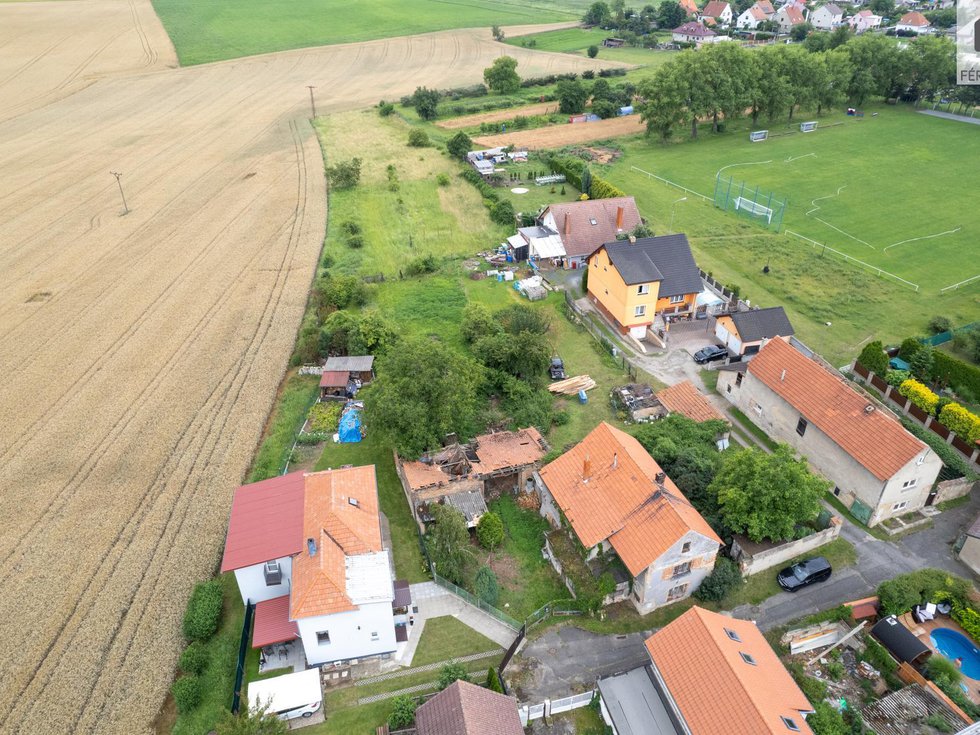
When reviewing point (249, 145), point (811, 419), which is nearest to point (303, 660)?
point (811, 419)

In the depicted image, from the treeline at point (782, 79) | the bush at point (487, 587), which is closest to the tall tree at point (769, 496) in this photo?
the bush at point (487, 587)

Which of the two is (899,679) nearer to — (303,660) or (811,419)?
(811,419)

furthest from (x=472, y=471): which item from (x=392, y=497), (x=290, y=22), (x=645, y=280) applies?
(x=290, y=22)

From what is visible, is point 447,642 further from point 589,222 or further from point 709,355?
point 589,222

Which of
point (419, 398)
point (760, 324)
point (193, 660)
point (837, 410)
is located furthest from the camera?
point (760, 324)

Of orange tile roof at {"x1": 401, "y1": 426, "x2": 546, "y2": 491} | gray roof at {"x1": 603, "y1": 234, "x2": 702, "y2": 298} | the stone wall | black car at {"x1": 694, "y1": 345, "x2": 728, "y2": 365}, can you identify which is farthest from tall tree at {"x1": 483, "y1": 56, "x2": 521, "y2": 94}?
the stone wall

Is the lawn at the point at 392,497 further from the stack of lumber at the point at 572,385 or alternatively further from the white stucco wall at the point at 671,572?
the stack of lumber at the point at 572,385
